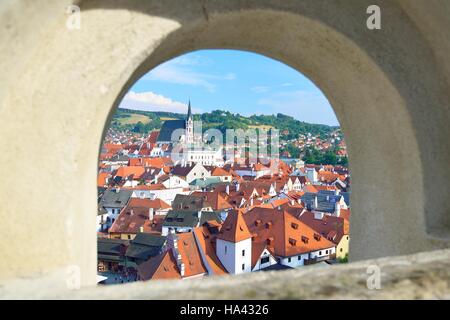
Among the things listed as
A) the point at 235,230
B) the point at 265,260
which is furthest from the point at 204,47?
the point at 265,260

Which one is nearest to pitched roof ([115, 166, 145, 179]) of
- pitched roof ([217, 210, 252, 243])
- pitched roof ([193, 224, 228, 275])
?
pitched roof ([193, 224, 228, 275])

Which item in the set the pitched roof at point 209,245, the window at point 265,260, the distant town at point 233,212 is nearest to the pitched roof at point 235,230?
the distant town at point 233,212

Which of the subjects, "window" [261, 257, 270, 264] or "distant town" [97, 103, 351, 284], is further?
"window" [261, 257, 270, 264]

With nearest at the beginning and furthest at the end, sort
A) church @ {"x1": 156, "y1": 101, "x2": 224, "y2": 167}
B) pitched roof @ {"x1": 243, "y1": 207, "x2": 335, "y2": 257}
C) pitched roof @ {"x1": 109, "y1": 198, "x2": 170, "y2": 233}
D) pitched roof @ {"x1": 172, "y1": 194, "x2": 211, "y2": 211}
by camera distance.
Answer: pitched roof @ {"x1": 243, "y1": 207, "x2": 335, "y2": 257}
pitched roof @ {"x1": 109, "y1": 198, "x2": 170, "y2": 233}
pitched roof @ {"x1": 172, "y1": 194, "x2": 211, "y2": 211}
church @ {"x1": 156, "y1": 101, "x2": 224, "y2": 167}

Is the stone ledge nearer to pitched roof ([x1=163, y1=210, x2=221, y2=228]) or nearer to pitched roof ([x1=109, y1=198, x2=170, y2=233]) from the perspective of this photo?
pitched roof ([x1=163, y1=210, x2=221, y2=228])

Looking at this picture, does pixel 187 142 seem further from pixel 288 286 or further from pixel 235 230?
pixel 288 286

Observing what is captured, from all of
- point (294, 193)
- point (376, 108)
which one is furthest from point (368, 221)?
point (294, 193)
